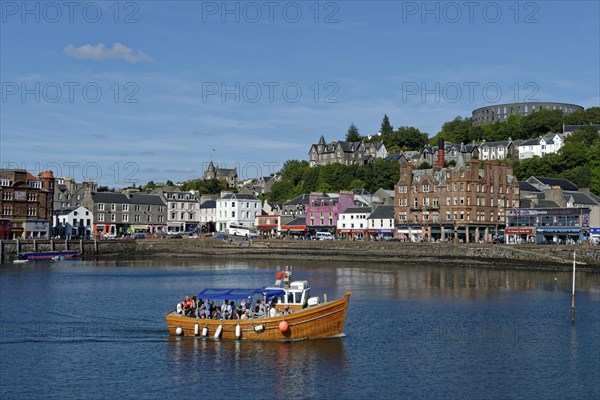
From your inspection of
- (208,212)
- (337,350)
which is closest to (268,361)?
(337,350)

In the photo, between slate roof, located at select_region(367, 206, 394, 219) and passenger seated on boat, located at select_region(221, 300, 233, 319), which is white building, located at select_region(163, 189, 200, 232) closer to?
slate roof, located at select_region(367, 206, 394, 219)

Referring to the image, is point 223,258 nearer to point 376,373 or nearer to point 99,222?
point 99,222

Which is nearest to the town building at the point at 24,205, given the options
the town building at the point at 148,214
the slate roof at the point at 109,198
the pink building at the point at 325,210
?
the slate roof at the point at 109,198

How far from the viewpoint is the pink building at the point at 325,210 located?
134500mm

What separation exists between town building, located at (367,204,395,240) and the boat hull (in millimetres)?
82243

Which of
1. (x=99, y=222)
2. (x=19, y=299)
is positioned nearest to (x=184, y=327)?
(x=19, y=299)

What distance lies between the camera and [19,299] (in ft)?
191

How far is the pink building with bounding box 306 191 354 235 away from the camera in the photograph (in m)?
134

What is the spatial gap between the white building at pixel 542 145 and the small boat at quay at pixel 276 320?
137 meters

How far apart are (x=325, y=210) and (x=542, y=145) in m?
64.0

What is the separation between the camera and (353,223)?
131 metres

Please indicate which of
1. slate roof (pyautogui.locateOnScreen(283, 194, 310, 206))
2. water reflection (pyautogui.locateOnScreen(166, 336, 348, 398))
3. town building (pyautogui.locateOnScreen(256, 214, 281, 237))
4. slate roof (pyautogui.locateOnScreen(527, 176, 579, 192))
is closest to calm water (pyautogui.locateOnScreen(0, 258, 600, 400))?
water reflection (pyautogui.locateOnScreen(166, 336, 348, 398))

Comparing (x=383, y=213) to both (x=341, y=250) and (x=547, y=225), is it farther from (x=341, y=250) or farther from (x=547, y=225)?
(x=547, y=225)

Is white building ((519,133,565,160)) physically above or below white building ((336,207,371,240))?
above
